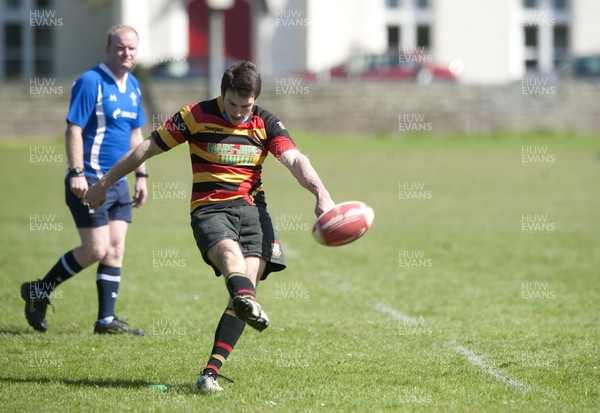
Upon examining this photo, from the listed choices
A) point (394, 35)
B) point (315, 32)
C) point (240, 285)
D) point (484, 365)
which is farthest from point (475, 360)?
point (394, 35)

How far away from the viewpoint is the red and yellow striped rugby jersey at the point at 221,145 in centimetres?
658

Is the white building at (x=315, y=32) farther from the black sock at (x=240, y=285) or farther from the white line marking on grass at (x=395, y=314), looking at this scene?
the black sock at (x=240, y=285)

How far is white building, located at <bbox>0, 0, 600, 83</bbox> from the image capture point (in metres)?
41.1

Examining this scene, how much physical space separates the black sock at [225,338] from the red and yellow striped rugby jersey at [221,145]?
2.48 feet

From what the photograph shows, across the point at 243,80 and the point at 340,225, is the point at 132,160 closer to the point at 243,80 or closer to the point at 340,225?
the point at 243,80

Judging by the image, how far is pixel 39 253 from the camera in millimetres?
13508

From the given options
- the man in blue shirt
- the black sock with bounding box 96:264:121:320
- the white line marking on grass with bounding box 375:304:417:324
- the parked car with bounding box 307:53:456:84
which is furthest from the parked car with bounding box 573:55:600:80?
the black sock with bounding box 96:264:121:320

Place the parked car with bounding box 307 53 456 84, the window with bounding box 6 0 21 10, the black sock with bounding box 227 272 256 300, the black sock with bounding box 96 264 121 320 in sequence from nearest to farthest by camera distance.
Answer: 1. the black sock with bounding box 227 272 256 300
2. the black sock with bounding box 96 264 121 320
3. the parked car with bounding box 307 53 456 84
4. the window with bounding box 6 0 21 10

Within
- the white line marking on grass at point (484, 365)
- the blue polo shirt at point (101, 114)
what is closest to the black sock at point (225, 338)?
the white line marking on grass at point (484, 365)

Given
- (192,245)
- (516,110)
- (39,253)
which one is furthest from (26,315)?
(516,110)

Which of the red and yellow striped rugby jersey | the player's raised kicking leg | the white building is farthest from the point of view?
the white building

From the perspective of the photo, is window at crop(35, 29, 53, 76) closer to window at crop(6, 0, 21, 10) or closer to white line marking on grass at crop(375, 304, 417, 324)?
window at crop(6, 0, 21, 10)

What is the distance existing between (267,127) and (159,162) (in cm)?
2024

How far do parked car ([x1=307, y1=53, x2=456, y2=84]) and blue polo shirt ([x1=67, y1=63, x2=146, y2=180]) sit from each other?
27.8 m
